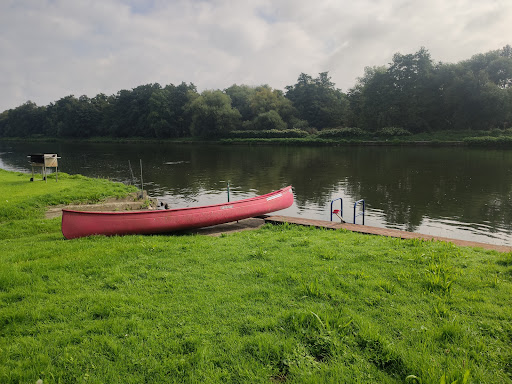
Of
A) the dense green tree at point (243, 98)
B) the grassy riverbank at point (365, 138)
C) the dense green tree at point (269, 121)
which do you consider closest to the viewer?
the grassy riverbank at point (365, 138)

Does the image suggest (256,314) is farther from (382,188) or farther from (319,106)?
(319,106)

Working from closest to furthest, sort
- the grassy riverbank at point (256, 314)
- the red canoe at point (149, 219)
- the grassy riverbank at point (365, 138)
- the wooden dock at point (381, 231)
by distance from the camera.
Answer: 1. the grassy riverbank at point (256, 314)
2. the wooden dock at point (381, 231)
3. the red canoe at point (149, 219)
4. the grassy riverbank at point (365, 138)

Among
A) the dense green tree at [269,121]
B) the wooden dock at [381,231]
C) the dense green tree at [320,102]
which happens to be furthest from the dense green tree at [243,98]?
the wooden dock at [381,231]

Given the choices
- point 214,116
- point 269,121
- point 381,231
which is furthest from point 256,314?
point 214,116

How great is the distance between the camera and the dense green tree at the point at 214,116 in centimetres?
8012

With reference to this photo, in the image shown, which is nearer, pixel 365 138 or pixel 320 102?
pixel 365 138

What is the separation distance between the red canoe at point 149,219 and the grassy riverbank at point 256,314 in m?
1.33

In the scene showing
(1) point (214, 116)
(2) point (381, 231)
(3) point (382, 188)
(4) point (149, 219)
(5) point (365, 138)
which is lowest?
(3) point (382, 188)

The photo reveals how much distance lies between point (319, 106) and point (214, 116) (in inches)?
1043

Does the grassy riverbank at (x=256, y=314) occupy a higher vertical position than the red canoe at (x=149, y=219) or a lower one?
lower

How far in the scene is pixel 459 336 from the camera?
419 centimetres

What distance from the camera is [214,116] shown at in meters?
80.4

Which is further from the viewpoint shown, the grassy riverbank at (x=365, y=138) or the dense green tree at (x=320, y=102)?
the dense green tree at (x=320, y=102)

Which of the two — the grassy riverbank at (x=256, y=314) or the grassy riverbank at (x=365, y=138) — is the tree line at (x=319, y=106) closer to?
the grassy riverbank at (x=365, y=138)
